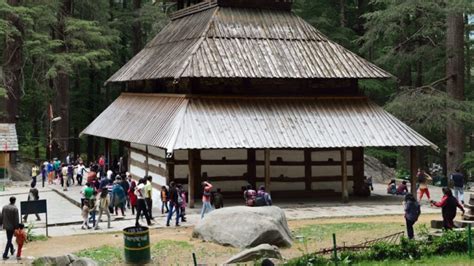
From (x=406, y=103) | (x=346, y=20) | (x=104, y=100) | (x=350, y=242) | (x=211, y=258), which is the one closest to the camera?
(x=211, y=258)

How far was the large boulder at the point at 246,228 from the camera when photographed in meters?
17.1

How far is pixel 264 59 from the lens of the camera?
26.5 meters

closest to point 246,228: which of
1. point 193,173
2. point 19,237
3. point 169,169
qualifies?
point 19,237

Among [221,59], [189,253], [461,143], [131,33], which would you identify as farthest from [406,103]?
[131,33]

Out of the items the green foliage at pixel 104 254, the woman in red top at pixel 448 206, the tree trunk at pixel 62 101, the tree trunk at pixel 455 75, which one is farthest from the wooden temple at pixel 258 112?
the tree trunk at pixel 62 101

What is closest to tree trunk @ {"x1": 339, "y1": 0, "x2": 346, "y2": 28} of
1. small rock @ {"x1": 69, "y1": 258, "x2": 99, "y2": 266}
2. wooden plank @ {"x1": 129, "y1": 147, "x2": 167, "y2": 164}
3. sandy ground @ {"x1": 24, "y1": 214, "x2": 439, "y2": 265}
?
wooden plank @ {"x1": 129, "y1": 147, "x2": 167, "y2": 164}

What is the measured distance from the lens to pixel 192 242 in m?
18.3

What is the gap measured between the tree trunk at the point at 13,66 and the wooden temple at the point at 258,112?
554 inches

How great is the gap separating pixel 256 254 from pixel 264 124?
10.6 metres

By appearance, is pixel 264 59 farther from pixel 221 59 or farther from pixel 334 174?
pixel 334 174

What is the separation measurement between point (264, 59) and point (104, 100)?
106 feet

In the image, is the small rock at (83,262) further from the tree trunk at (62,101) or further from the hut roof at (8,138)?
the tree trunk at (62,101)

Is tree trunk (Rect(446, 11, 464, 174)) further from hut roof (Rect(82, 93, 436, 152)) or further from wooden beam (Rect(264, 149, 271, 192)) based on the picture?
wooden beam (Rect(264, 149, 271, 192))

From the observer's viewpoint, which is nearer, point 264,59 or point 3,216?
point 3,216
